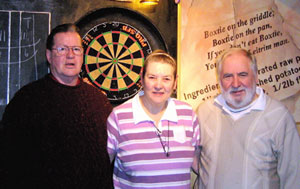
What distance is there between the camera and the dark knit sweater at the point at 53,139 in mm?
1793

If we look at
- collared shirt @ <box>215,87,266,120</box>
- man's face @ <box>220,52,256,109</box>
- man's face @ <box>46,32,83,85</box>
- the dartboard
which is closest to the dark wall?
the dartboard

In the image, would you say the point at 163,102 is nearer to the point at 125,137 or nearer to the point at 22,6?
the point at 125,137

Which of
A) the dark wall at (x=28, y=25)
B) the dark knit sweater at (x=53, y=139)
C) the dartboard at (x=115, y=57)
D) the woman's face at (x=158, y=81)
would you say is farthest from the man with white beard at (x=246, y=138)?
the dark wall at (x=28, y=25)

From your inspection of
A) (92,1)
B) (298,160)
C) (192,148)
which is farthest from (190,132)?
(92,1)

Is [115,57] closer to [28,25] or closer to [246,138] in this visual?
[28,25]

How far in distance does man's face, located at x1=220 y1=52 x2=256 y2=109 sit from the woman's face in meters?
0.42

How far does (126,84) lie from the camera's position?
267 cm

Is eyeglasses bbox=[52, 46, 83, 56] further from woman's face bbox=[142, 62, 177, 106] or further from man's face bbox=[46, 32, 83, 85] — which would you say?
woman's face bbox=[142, 62, 177, 106]

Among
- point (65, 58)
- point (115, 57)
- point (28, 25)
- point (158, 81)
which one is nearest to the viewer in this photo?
point (158, 81)

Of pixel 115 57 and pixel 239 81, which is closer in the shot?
pixel 239 81

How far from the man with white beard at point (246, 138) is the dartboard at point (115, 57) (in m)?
0.93

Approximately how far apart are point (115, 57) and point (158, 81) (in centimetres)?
95

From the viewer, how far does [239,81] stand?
1.90 metres

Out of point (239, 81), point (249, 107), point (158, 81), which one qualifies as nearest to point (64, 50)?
point (158, 81)
